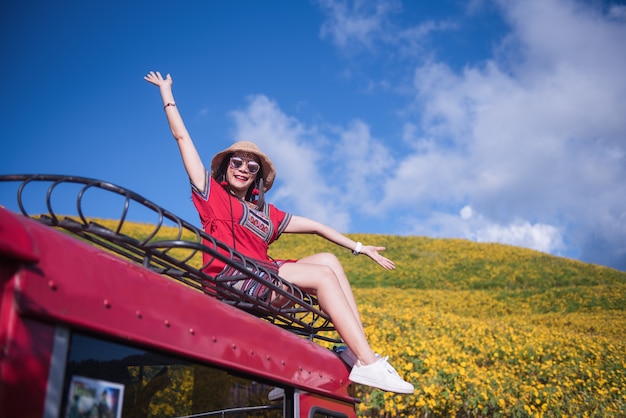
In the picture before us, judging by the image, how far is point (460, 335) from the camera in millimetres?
10500

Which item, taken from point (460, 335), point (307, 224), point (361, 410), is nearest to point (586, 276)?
point (460, 335)

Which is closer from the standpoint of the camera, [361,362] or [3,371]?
[3,371]

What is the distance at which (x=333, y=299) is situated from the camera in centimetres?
281

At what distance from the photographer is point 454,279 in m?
24.2

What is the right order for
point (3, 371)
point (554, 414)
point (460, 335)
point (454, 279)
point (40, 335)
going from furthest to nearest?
1. point (454, 279)
2. point (460, 335)
3. point (554, 414)
4. point (40, 335)
5. point (3, 371)

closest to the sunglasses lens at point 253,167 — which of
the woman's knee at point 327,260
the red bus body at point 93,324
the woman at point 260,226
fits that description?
the woman at point 260,226

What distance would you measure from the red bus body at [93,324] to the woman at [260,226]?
42cm

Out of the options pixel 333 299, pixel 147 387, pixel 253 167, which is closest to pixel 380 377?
pixel 333 299

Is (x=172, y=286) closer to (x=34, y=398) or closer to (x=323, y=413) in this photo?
(x=34, y=398)

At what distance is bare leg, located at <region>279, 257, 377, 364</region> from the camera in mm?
2742

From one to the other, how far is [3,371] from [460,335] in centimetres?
1010

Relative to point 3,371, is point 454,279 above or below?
above

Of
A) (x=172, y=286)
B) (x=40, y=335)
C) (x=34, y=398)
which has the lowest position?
(x=34, y=398)

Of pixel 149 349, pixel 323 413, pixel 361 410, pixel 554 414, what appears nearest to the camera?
pixel 149 349
